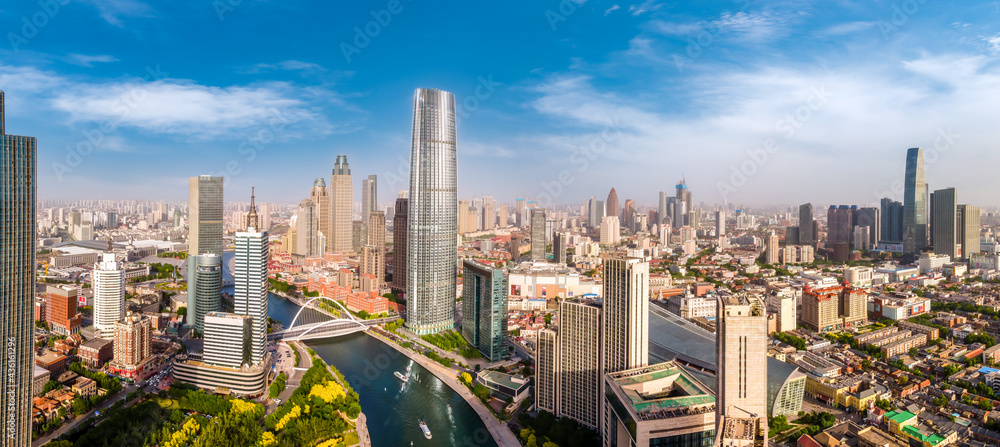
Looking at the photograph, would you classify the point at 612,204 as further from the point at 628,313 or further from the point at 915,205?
the point at 628,313

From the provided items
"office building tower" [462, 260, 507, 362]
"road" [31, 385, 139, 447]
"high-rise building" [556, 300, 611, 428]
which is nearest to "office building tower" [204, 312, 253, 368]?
"road" [31, 385, 139, 447]

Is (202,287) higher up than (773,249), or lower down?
lower down

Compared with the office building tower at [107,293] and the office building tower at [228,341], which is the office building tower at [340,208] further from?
the office building tower at [228,341]

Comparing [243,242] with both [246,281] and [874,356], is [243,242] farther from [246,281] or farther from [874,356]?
[874,356]

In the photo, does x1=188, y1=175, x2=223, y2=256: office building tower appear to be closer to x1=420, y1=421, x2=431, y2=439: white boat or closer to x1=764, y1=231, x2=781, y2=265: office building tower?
x1=420, y1=421, x2=431, y2=439: white boat

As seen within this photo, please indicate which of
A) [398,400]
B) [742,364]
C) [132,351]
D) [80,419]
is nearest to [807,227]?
[398,400]

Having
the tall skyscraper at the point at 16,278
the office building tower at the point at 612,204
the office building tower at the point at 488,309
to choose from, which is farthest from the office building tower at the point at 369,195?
the tall skyscraper at the point at 16,278
